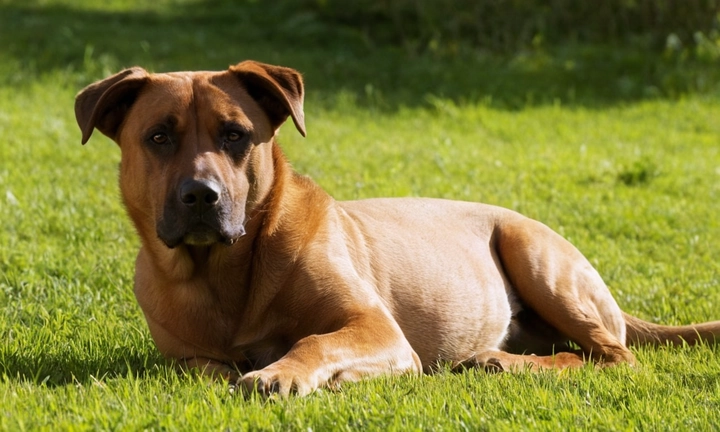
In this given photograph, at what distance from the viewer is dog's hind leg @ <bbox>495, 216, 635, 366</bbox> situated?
5.88m

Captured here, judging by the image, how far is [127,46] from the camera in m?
16.0

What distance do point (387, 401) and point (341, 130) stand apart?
788cm

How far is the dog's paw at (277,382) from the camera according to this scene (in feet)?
13.4

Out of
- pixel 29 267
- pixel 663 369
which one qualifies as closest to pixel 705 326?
pixel 663 369

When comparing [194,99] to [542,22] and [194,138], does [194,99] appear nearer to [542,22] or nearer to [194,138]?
[194,138]

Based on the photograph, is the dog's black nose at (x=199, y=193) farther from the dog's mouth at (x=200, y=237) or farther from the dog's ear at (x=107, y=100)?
the dog's ear at (x=107, y=100)

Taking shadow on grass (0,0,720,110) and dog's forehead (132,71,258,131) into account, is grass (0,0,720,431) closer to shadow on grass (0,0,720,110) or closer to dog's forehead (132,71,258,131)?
shadow on grass (0,0,720,110)

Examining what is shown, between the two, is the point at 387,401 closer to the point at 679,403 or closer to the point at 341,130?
the point at 679,403

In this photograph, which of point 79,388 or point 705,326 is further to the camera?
point 705,326

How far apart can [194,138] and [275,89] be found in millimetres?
533

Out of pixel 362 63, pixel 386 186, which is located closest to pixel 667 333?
pixel 386 186

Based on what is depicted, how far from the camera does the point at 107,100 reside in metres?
5.14

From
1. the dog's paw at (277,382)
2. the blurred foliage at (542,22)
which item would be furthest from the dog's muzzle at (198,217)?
the blurred foliage at (542,22)

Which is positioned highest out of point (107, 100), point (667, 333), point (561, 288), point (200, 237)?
point (107, 100)
